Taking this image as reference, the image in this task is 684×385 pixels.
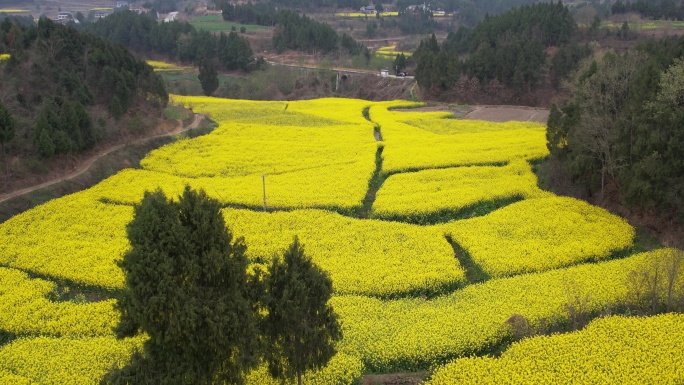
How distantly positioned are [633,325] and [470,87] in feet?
176

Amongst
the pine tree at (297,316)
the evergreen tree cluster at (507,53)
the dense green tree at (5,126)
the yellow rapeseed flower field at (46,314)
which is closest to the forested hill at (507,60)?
the evergreen tree cluster at (507,53)

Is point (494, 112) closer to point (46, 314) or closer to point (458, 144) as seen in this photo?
point (458, 144)

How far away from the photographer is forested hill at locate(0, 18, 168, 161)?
118ft

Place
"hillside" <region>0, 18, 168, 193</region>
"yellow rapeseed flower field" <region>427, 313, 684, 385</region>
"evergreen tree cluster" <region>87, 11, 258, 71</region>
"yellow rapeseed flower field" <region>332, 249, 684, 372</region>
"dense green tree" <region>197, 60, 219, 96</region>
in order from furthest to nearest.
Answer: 1. "evergreen tree cluster" <region>87, 11, 258, 71</region>
2. "dense green tree" <region>197, 60, 219, 96</region>
3. "hillside" <region>0, 18, 168, 193</region>
4. "yellow rapeseed flower field" <region>332, 249, 684, 372</region>
5. "yellow rapeseed flower field" <region>427, 313, 684, 385</region>

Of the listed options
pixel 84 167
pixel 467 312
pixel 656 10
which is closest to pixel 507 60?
pixel 656 10

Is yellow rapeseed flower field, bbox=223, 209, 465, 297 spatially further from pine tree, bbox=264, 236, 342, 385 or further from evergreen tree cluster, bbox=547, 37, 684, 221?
evergreen tree cluster, bbox=547, 37, 684, 221

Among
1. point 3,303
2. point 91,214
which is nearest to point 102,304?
point 3,303

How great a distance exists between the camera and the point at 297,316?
1491 centimetres

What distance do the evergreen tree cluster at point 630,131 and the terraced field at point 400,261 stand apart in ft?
7.57


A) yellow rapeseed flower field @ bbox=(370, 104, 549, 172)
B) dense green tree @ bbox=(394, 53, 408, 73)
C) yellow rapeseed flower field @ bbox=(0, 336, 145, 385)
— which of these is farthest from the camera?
dense green tree @ bbox=(394, 53, 408, 73)

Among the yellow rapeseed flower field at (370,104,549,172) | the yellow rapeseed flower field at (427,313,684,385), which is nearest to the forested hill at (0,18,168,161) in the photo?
the yellow rapeseed flower field at (370,104,549,172)

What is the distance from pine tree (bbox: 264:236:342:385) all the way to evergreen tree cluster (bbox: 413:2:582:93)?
57.6m

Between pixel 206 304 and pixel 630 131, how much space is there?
965 inches

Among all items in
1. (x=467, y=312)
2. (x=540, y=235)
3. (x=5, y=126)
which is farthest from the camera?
(x=5, y=126)
